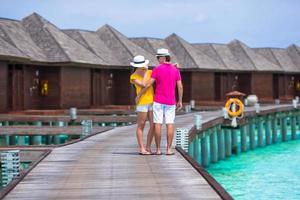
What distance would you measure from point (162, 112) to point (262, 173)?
16.1m

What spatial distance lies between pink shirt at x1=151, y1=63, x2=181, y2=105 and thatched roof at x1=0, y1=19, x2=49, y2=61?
20469 mm

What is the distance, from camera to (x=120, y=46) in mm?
44938

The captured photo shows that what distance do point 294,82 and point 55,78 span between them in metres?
32.1

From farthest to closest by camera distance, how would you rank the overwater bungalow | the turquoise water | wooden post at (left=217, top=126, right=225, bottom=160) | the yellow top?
1. the overwater bungalow
2. wooden post at (left=217, top=126, right=225, bottom=160)
3. the turquoise water
4. the yellow top

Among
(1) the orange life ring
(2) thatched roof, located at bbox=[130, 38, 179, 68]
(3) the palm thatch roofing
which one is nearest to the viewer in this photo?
(1) the orange life ring

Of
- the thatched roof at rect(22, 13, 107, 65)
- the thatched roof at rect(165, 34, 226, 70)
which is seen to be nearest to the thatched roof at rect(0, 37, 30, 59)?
the thatched roof at rect(22, 13, 107, 65)

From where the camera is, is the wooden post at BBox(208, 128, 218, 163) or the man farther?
the wooden post at BBox(208, 128, 218, 163)

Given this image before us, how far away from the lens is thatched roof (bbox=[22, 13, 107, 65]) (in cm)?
3503

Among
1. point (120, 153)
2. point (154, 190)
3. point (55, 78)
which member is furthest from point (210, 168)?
point (154, 190)

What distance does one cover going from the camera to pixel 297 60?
204ft

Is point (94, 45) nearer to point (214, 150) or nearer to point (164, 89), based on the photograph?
point (214, 150)

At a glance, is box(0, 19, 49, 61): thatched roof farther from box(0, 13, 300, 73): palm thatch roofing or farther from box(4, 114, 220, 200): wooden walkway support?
box(4, 114, 220, 200): wooden walkway support

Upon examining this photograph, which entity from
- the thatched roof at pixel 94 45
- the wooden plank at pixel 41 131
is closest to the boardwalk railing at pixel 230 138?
the wooden plank at pixel 41 131

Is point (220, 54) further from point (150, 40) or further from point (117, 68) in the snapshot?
point (117, 68)
